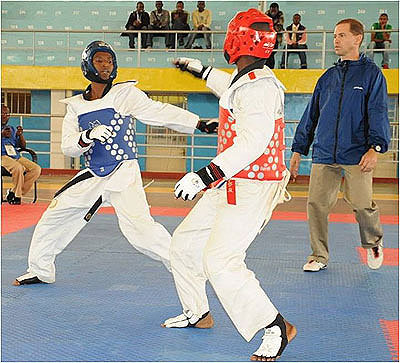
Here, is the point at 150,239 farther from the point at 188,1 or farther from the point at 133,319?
the point at 188,1

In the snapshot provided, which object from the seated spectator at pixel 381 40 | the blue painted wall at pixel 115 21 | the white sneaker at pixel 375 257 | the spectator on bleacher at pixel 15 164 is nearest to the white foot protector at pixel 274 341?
the white sneaker at pixel 375 257

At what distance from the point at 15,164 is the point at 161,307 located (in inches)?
239

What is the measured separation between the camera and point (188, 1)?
17250 millimetres

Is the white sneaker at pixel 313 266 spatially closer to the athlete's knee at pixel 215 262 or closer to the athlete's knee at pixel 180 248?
the athlete's knee at pixel 180 248

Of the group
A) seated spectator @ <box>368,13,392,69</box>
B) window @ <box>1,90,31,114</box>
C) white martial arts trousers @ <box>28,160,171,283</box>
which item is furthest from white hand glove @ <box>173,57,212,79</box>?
window @ <box>1,90,31,114</box>

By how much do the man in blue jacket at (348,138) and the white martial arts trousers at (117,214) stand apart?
128 centimetres

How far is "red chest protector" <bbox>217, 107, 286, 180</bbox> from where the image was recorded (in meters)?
2.77

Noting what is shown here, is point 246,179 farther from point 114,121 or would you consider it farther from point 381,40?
point 381,40

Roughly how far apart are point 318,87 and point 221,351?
2.62 m

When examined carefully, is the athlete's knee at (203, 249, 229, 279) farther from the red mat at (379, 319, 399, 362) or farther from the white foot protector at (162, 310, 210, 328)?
the red mat at (379, 319, 399, 362)

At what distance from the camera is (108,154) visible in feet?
12.9

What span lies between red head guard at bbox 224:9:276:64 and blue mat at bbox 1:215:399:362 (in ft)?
4.63

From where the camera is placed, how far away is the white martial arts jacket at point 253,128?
99.7 inches

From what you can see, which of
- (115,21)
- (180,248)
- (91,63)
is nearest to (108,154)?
(91,63)
